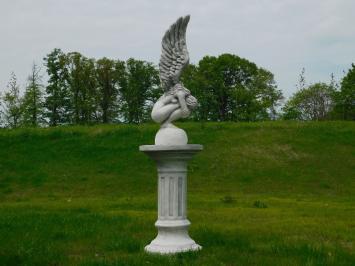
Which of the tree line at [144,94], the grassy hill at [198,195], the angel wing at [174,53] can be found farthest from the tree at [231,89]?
→ the angel wing at [174,53]

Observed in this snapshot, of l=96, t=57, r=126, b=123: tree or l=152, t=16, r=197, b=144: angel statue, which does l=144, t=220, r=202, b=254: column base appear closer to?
l=152, t=16, r=197, b=144: angel statue

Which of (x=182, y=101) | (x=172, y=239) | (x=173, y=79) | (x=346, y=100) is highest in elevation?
(x=346, y=100)

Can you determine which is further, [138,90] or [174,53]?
[138,90]

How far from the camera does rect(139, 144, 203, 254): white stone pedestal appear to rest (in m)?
7.96

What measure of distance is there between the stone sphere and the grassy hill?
1680 mm

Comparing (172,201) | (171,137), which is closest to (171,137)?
(171,137)

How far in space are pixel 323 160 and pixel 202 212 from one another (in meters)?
11.8

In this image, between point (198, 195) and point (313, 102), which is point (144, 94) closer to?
point (313, 102)

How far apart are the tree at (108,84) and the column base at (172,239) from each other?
43.5 m

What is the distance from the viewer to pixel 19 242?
900cm

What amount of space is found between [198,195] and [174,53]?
10983 mm

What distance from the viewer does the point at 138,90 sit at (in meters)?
52.5

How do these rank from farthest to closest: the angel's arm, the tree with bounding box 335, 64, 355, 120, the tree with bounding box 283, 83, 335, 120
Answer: the tree with bounding box 283, 83, 335, 120 < the tree with bounding box 335, 64, 355, 120 < the angel's arm

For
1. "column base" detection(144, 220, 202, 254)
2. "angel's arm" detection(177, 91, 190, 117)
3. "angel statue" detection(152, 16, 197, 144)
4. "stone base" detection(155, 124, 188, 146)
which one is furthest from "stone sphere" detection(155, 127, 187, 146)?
"column base" detection(144, 220, 202, 254)
